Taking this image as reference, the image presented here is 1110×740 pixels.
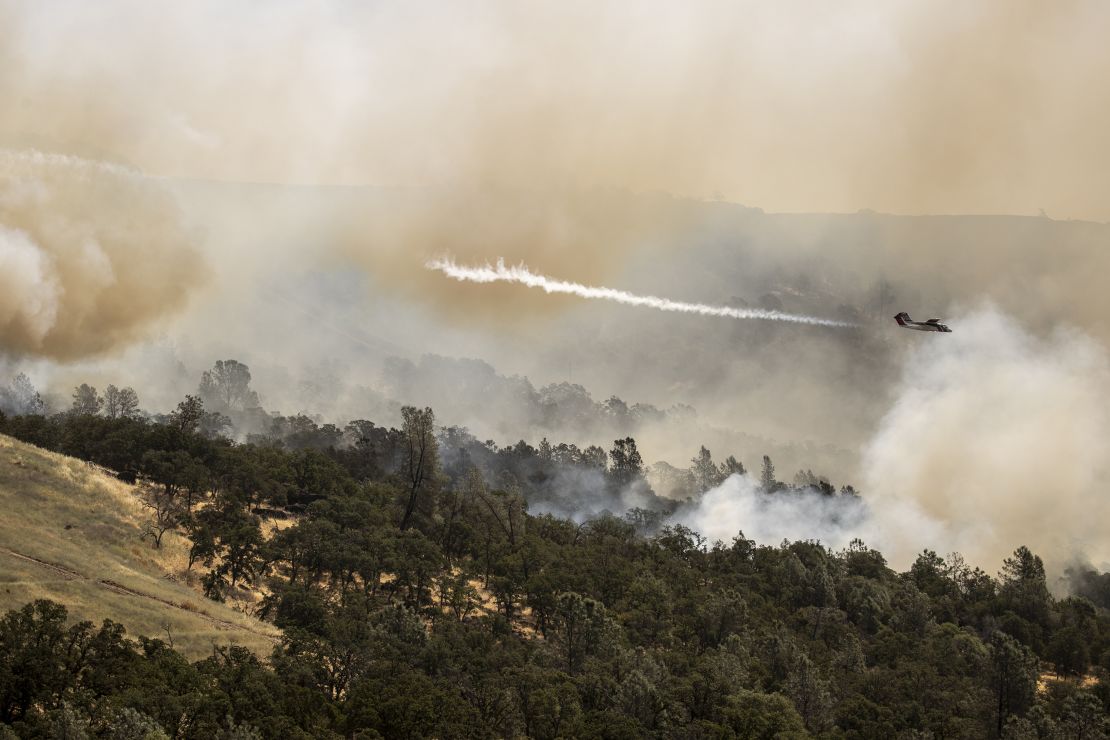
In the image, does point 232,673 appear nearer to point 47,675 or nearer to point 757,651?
point 47,675

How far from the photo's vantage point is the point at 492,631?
107250mm

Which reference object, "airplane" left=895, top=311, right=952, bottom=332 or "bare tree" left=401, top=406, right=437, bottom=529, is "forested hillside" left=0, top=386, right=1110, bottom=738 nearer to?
"bare tree" left=401, top=406, right=437, bottom=529

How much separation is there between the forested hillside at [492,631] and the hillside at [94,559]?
2.39 meters

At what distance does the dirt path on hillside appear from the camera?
280 feet

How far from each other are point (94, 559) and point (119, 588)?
7.09 metres

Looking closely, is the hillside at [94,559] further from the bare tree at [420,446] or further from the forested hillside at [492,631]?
the bare tree at [420,446]

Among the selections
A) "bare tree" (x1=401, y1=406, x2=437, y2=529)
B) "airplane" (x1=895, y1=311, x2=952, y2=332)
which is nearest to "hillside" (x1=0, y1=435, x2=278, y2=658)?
"bare tree" (x1=401, y1=406, x2=437, y2=529)

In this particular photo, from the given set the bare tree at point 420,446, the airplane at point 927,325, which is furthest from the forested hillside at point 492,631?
the airplane at point 927,325

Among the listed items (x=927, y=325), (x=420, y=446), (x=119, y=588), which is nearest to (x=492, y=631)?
(x=119, y=588)

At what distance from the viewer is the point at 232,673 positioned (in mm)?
73312

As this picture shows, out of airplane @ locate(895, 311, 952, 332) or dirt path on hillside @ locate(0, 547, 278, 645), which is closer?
dirt path on hillside @ locate(0, 547, 278, 645)

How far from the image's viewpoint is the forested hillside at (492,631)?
70.6 m

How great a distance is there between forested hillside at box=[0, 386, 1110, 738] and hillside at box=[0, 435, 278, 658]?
2.39 m

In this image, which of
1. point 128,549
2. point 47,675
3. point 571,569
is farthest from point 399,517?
point 47,675
